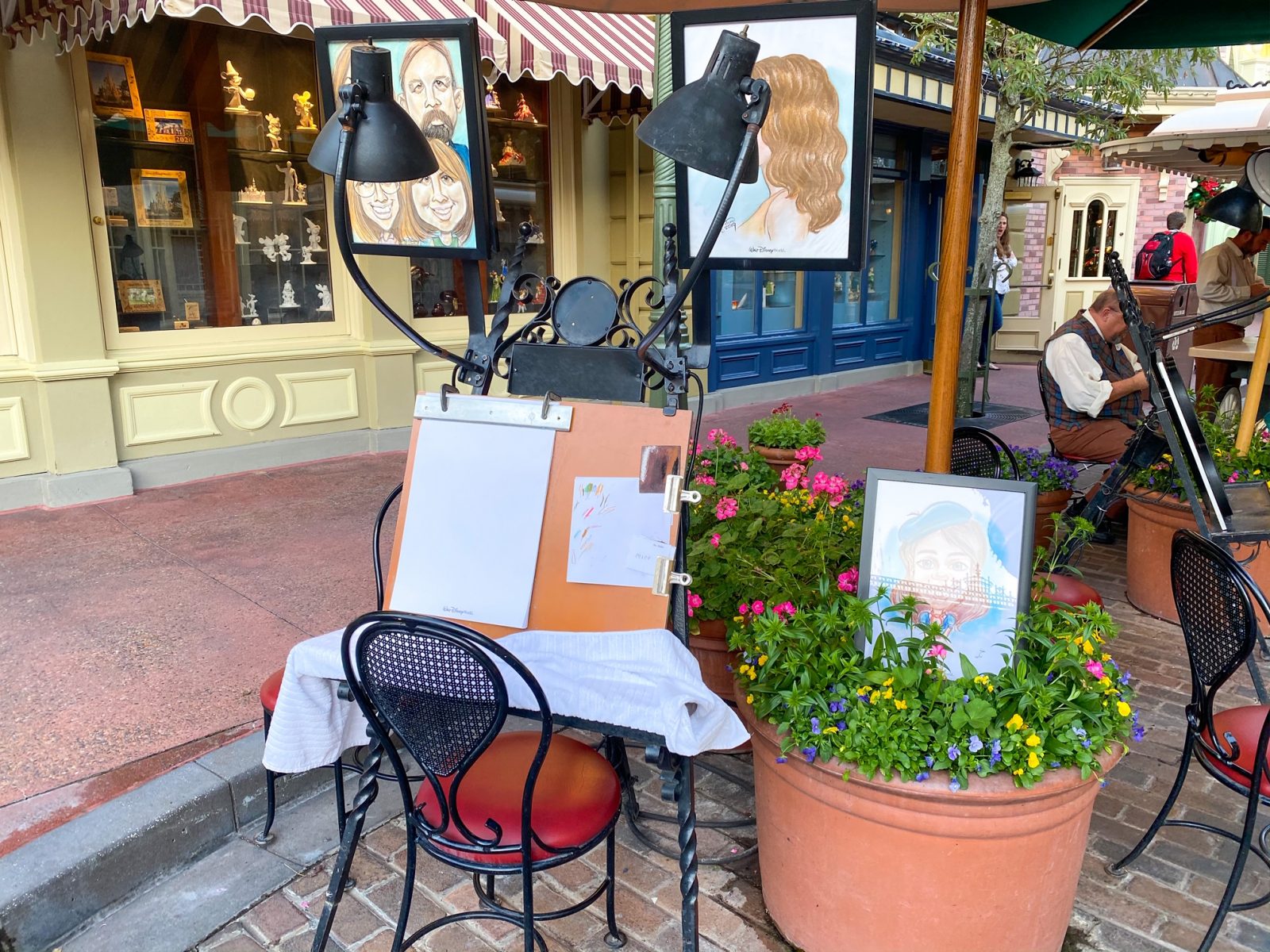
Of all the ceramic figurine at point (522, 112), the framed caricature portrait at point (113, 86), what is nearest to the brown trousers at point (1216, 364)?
the ceramic figurine at point (522, 112)

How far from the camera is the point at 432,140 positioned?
2.54 meters

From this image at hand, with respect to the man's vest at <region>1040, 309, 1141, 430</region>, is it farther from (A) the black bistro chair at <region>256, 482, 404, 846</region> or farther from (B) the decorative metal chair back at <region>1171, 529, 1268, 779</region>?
(A) the black bistro chair at <region>256, 482, 404, 846</region>

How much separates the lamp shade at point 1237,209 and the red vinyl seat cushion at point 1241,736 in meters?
5.23

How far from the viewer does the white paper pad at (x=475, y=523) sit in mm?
2252

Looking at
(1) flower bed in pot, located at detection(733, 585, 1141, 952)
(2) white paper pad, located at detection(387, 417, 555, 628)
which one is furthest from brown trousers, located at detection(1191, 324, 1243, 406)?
(2) white paper pad, located at detection(387, 417, 555, 628)

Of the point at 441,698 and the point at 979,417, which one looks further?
the point at 979,417

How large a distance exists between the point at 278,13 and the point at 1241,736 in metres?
5.10

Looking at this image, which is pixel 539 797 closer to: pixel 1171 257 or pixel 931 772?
pixel 931 772

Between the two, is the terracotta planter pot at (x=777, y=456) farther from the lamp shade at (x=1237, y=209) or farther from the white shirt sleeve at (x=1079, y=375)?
the lamp shade at (x=1237, y=209)

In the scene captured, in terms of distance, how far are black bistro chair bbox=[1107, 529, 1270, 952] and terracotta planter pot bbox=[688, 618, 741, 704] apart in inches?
49.7

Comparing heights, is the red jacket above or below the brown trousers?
above

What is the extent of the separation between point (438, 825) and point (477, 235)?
156 centimetres

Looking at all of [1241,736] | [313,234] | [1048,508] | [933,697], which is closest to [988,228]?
[1048,508]

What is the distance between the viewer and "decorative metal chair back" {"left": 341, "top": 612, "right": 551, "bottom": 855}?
1.73m
